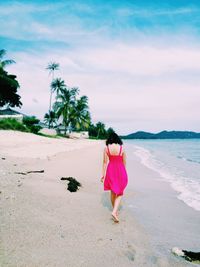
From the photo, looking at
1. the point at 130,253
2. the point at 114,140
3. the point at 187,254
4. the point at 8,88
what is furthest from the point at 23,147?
the point at 8,88

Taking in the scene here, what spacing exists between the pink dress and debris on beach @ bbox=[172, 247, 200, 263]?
5.09ft

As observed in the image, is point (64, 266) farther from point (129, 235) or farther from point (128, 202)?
point (128, 202)

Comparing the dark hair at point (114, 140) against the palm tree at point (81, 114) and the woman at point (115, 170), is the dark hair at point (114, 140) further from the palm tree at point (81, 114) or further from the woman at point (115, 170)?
the palm tree at point (81, 114)

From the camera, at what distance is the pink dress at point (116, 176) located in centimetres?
541

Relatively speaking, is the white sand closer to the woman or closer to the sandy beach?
the sandy beach

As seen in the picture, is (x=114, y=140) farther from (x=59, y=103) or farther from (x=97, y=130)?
(x=97, y=130)

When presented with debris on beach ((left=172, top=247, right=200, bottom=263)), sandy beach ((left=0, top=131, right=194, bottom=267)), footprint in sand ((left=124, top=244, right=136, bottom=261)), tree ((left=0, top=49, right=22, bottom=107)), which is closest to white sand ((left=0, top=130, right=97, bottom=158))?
sandy beach ((left=0, top=131, right=194, bottom=267))

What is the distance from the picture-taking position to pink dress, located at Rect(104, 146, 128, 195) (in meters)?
5.41

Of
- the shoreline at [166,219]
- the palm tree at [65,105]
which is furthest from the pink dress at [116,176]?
the palm tree at [65,105]

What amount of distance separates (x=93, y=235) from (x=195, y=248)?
4.88ft

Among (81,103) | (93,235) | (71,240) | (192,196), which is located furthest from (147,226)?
(81,103)

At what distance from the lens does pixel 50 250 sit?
11.3 feet

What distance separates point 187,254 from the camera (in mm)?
3988

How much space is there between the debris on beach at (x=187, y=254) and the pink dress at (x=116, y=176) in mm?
1552
